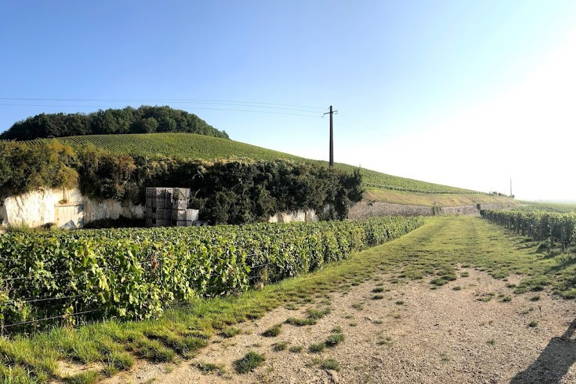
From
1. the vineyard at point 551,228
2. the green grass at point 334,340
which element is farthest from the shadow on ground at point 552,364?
the vineyard at point 551,228

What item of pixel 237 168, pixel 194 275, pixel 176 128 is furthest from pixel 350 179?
pixel 176 128

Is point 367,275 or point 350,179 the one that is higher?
point 350,179

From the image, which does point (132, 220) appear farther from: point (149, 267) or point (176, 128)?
point (176, 128)

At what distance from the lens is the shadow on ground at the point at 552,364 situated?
15.9ft

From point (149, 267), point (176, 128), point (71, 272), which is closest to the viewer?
point (71, 272)

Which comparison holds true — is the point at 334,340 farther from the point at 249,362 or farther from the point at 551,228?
the point at 551,228

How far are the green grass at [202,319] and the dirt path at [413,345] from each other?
43cm

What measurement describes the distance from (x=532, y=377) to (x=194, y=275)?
652 centimetres

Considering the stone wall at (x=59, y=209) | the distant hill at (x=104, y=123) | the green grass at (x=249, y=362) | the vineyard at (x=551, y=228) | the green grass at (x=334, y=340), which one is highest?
the distant hill at (x=104, y=123)

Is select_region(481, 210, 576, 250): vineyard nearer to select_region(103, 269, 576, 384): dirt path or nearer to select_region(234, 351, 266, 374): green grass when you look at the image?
select_region(103, 269, 576, 384): dirt path

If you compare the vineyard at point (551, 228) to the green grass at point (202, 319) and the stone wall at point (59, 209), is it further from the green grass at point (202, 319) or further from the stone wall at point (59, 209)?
the stone wall at point (59, 209)

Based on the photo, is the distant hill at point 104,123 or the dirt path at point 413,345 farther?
the distant hill at point 104,123

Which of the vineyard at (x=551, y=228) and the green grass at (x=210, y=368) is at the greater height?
the vineyard at (x=551, y=228)

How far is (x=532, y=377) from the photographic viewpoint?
16.1 feet
